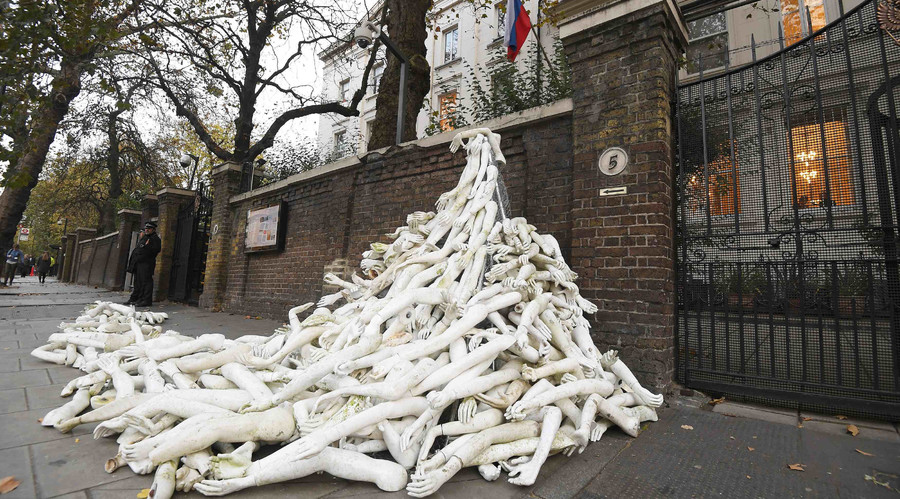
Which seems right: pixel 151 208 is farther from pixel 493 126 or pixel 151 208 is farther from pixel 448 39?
pixel 448 39

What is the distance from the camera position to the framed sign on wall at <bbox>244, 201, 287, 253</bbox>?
713 centimetres

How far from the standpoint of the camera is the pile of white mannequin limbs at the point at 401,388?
153 cm

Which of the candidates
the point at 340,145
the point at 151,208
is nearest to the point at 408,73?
the point at 340,145

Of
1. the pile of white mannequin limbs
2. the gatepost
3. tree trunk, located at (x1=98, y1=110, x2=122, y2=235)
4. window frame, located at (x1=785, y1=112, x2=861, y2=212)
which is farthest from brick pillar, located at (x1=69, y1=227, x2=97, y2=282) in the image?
window frame, located at (x1=785, y1=112, x2=861, y2=212)

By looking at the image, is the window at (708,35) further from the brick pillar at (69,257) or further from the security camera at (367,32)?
the brick pillar at (69,257)

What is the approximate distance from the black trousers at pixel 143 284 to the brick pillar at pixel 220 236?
4.09 feet

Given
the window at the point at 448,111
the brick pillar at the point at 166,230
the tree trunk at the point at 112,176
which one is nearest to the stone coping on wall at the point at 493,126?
the window at the point at 448,111

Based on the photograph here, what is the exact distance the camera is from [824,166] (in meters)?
2.91

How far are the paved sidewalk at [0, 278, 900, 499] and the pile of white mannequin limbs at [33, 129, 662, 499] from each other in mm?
73

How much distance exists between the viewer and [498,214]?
10.7 feet

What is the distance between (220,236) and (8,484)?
26.2 ft

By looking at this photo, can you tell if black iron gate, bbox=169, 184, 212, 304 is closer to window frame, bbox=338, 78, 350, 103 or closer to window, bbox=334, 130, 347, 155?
window, bbox=334, 130, 347, 155

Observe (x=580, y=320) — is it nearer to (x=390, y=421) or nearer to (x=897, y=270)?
(x=390, y=421)

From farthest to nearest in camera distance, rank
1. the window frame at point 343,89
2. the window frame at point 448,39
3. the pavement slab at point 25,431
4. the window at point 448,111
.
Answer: the window frame at point 448,39, the window frame at point 343,89, the window at point 448,111, the pavement slab at point 25,431
